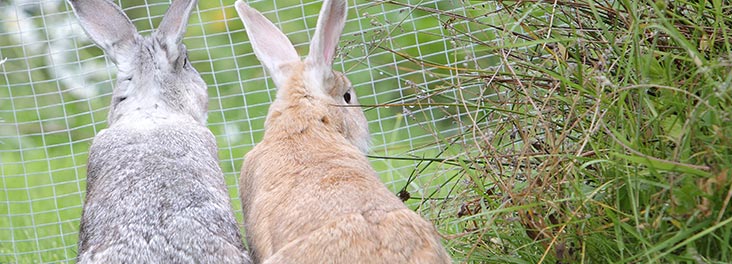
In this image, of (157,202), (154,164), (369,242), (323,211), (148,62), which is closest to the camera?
(369,242)

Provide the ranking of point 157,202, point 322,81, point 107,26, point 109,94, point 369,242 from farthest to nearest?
point 109,94 → point 107,26 → point 322,81 → point 157,202 → point 369,242

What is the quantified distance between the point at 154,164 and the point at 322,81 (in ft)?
2.01

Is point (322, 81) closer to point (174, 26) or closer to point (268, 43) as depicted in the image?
point (268, 43)

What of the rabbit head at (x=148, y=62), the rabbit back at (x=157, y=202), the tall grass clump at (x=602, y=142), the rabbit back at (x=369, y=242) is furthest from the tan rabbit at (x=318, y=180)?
the rabbit head at (x=148, y=62)

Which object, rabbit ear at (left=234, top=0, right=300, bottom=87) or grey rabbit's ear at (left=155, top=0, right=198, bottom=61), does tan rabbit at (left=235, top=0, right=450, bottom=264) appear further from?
grey rabbit's ear at (left=155, top=0, right=198, bottom=61)

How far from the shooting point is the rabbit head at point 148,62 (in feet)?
12.6

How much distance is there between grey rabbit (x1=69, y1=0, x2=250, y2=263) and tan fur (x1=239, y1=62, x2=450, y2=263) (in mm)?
141

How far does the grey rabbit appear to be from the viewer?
9.95 ft

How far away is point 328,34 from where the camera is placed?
350 centimetres

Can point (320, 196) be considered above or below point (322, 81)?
below

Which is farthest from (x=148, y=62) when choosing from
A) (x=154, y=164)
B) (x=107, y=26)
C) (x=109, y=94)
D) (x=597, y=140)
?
(x=597, y=140)

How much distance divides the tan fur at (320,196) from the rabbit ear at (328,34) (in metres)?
0.06

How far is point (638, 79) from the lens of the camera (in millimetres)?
2402

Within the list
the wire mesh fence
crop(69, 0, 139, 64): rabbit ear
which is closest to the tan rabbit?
crop(69, 0, 139, 64): rabbit ear
